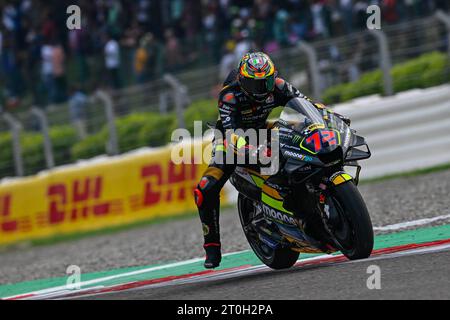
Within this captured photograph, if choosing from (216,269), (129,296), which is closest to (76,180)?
(216,269)

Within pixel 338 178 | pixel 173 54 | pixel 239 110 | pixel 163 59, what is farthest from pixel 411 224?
pixel 163 59

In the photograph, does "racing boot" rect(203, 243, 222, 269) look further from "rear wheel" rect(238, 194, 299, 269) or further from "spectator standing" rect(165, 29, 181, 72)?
"spectator standing" rect(165, 29, 181, 72)

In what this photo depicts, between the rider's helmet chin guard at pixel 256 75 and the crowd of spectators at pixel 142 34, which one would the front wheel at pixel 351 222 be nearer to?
the rider's helmet chin guard at pixel 256 75

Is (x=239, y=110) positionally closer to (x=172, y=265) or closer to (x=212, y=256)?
(x=212, y=256)

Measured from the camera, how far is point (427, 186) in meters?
12.5

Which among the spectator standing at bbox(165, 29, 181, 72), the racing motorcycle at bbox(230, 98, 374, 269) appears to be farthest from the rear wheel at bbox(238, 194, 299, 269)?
the spectator standing at bbox(165, 29, 181, 72)

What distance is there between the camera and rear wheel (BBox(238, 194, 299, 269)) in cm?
833

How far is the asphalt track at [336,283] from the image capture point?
20.7ft

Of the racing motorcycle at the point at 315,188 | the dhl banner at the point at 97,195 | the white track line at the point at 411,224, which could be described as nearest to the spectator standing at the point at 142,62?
the dhl banner at the point at 97,195

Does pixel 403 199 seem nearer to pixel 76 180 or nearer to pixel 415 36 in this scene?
pixel 415 36

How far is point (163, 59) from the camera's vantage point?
776 inches

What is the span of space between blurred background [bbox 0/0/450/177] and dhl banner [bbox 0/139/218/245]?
58 cm

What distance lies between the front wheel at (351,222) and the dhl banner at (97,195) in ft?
26.2

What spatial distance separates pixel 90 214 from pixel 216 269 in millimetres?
7368
